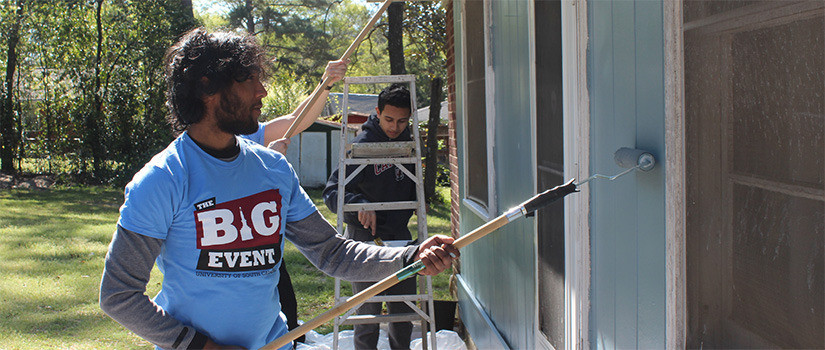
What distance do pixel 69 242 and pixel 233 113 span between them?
8733 mm

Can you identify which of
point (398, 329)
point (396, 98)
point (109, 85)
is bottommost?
point (398, 329)

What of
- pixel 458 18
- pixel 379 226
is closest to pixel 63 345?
pixel 379 226

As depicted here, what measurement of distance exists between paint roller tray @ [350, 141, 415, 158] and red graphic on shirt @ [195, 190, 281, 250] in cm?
254

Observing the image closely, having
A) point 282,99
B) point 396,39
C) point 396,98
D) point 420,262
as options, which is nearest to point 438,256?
point 420,262

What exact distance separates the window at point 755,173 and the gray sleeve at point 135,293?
1.49 metres

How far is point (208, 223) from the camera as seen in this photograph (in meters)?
2.12

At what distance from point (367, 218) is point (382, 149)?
0.50 m

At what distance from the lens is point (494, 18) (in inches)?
166

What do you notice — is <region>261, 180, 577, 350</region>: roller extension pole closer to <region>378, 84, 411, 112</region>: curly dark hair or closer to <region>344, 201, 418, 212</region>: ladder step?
<region>344, 201, 418, 212</region>: ladder step

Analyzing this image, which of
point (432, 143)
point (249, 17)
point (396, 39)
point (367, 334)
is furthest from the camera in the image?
point (249, 17)

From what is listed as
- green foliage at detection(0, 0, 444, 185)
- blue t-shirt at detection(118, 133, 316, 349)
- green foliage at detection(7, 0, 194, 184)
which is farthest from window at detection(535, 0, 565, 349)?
green foliage at detection(7, 0, 194, 184)

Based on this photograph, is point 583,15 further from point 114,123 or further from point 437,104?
point 114,123

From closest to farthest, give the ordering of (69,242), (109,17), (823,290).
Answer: (823,290) < (69,242) < (109,17)

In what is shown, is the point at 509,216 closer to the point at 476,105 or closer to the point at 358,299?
the point at 358,299
